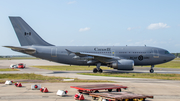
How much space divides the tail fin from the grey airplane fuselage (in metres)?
1.36

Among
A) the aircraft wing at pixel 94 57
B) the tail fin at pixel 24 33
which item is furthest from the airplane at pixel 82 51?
the aircraft wing at pixel 94 57

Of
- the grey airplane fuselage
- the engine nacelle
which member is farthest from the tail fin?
the engine nacelle

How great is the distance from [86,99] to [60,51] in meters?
23.5

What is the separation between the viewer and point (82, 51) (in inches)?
1380

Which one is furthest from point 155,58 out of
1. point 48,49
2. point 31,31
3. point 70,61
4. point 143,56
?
point 31,31

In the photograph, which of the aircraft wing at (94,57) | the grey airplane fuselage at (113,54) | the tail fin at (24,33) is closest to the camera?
the aircraft wing at (94,57)

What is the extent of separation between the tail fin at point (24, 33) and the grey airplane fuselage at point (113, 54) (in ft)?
4.47

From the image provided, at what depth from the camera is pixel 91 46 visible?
3597 centimetres

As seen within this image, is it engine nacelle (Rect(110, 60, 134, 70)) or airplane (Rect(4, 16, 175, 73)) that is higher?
airplane (Rect(4, 16, 175, 73))

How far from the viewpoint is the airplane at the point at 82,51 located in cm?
3431

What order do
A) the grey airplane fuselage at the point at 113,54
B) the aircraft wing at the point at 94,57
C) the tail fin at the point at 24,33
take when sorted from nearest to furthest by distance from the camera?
1. the aircraft wing at the point at 94,57
2. the tail fin at the point at 24,33
3. the grey airplane fuselage at the point at 113,54

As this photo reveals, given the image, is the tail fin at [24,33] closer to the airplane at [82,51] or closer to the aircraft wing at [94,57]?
the airplane at [82,51]

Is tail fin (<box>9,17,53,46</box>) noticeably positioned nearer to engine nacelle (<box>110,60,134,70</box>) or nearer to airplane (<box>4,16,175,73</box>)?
airplane (<box>4,16,175,73</box>)

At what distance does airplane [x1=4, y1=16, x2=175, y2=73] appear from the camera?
→ 34.3m
